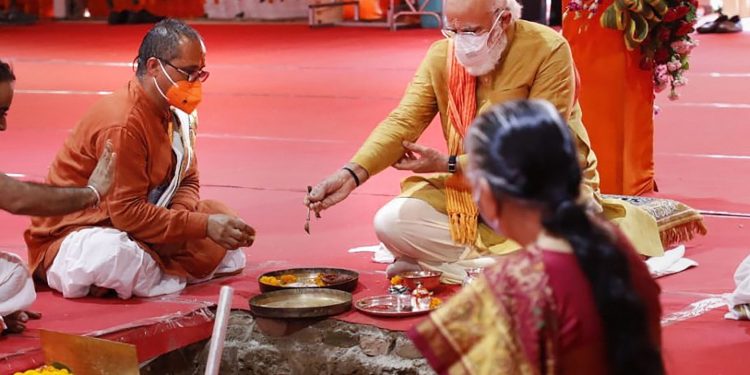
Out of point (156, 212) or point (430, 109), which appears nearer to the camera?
point (156, 212)

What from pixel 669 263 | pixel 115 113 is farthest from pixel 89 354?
pixel 669 263

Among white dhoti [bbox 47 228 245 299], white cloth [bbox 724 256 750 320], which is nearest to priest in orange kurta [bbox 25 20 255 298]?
white dhoti [bbox 47 228 245 299]

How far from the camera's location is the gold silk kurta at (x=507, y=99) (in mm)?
4934

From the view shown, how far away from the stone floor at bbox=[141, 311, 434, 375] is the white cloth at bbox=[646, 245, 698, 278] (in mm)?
1187

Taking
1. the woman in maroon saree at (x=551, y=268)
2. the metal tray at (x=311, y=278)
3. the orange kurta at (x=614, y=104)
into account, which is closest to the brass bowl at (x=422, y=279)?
the metal tray at (x=311, y=278)

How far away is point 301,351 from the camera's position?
4699 mm

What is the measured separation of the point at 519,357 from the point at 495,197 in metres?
0.29

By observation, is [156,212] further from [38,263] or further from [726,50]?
[726,50]

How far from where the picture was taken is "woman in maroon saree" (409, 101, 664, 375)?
87.4 inches

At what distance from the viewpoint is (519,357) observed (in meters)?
2.31

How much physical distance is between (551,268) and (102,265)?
283cm

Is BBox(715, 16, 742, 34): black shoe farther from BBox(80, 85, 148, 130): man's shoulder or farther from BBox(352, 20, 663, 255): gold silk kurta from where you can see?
BBox(80, 85, 148, 130): man's shoulder

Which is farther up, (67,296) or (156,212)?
(156,212)

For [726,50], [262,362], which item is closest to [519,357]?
[262,362]
